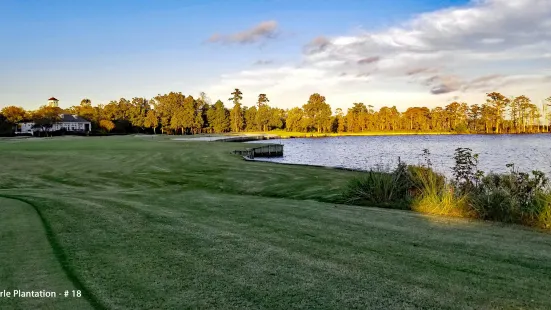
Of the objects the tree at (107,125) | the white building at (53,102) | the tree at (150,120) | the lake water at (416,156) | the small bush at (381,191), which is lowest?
the lake water at (416,156)

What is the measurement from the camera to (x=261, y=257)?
6.33 metres

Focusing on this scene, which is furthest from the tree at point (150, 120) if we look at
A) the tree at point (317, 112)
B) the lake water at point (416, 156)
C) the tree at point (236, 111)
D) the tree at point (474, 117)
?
the tree at point (474, 117)

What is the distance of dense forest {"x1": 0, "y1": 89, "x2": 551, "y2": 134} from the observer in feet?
487

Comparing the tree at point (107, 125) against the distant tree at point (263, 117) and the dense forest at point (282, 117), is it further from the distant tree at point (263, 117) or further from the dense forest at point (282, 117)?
the distant tree at point (263, 117)

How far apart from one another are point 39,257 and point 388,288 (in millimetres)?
4696

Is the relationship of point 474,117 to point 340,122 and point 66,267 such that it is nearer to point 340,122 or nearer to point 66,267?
point 340,122

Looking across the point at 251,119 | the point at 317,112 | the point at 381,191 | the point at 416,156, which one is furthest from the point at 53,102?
the point at 381,191

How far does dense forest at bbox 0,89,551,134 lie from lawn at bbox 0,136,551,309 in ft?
415

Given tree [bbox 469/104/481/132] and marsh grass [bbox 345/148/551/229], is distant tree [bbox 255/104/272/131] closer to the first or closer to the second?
tree [bbox 469/104/481/132]

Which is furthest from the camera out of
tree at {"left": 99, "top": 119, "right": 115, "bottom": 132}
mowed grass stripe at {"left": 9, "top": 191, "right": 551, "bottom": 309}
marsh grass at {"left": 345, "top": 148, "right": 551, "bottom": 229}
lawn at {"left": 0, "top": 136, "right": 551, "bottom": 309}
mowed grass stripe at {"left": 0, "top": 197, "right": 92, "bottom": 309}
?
tree at {"left": 99, "top": 119, "right": 115, "bottom": 132}

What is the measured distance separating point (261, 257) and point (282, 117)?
190m

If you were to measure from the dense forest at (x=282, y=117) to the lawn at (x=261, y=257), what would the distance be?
127m

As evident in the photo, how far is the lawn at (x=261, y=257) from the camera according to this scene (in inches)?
191

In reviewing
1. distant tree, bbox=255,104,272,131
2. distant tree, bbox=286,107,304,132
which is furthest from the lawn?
distant tree, bbox=286,107,304,132
